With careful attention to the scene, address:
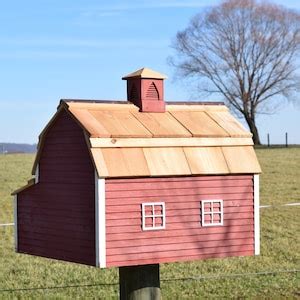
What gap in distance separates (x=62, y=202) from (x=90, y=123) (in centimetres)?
68

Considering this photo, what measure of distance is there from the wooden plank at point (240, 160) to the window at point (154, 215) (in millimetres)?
634

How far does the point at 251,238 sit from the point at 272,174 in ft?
46.9

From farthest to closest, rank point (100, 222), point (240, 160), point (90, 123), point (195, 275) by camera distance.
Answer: point (195, 275) < point (240, 160) < point (90, 123) < point (100, 222)

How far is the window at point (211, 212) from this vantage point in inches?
222

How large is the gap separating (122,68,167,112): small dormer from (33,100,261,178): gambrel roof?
0.06 m

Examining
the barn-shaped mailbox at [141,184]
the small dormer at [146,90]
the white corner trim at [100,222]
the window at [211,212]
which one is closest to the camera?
the white corner trim at [100,222]

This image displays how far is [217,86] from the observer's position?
36500 millimetres

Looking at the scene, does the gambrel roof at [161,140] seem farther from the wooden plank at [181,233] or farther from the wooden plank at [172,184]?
the wooden plank at [181,233]

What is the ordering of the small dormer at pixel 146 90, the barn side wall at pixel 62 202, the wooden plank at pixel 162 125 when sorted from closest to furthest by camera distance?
the barn side wall at pixel 62 202
the wooden plank at pixel 162 125
the small dormer at pixel 146 90

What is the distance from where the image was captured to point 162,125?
562 centimetres

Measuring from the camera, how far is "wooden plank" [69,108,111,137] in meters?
5.23

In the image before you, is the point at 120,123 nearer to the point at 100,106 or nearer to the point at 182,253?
the point at 100,106

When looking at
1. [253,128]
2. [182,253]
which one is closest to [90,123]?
[182,253]

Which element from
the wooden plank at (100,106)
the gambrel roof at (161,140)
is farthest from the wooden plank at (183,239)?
the wooden plank at (100,106)
